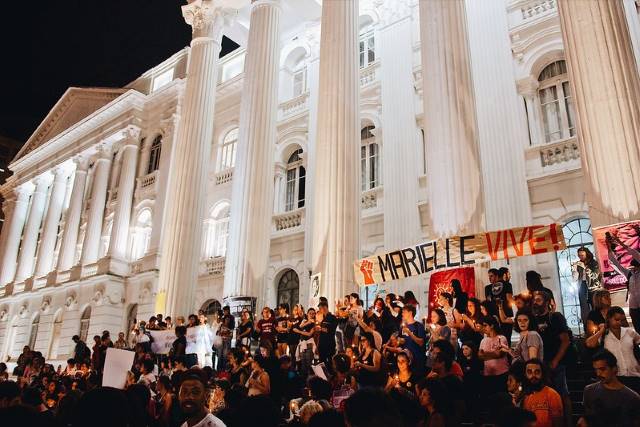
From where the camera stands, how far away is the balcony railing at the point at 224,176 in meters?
22.9

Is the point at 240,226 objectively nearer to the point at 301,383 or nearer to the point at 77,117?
the point at 301,383

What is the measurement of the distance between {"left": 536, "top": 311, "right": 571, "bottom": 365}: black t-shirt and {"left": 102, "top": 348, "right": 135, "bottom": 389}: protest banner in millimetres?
5474

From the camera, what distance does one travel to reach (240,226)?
1520 cm

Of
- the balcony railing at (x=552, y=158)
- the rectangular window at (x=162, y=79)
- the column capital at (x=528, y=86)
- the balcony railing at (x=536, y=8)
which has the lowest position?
the balcony railing at (x=552, y=158)

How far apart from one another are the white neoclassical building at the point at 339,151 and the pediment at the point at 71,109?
3.81 feet

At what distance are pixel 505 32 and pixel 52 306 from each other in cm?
2584

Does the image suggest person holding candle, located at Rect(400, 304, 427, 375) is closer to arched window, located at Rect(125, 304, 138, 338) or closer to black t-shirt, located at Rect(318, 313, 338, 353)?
black t-shirt, located at Rect(318, 313, 338, 353)

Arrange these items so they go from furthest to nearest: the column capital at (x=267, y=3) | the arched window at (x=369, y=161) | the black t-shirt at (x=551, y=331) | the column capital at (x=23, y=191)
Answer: the column capital at (x=23, y=191) → the arched window at (x=369, y=161) → the column capital at (x=267, y=3) → the black t-shirt at (x=551, y=331)

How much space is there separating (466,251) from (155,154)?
844 inches

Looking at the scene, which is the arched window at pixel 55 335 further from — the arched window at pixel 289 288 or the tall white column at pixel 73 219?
the arched window at pixel 289 288

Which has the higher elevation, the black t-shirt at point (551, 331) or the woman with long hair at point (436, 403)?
the black t-shirt at point (551, 331)

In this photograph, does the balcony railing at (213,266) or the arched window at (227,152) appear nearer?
the balcony railing at (213,266)

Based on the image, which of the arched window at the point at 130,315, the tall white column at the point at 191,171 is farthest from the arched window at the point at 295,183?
the arched window at the point at 130,315

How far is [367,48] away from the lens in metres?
20.0
